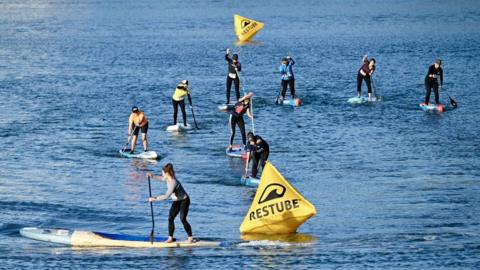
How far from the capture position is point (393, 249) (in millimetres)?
30750

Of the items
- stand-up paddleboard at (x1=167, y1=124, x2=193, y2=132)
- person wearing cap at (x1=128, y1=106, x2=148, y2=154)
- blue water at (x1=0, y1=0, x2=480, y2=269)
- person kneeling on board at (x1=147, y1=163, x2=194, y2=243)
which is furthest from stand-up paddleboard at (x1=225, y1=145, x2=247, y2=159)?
person kneeling on board at (x1=147, y1=163, x2=194, y2=243)

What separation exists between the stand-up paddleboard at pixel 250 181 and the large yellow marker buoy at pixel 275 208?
613 cm

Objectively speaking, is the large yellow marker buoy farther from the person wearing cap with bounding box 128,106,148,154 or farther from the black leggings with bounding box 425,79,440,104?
the black leggings with bounding box 425,79,440,104

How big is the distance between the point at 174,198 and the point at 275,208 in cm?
305

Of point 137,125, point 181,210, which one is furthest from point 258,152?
point 181,210

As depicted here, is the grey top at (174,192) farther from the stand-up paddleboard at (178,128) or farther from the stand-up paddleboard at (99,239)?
the stand-up paddleboard at (178,128)

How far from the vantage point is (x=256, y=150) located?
38.0 metres

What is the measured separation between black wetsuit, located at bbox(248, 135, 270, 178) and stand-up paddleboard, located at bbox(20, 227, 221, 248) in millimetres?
6984

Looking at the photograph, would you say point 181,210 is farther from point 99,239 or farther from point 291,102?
point 291,102

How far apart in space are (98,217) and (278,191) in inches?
250

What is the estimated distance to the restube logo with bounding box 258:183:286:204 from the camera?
3180 cm

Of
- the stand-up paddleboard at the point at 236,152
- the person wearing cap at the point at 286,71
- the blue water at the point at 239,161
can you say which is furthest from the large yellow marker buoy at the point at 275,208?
the person wearing cap at the point at 286,71

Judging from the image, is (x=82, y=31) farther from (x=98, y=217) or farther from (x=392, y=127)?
(x=98, y=217)

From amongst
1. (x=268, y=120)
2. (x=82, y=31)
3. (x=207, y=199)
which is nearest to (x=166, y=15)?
(x=82, y=31)
